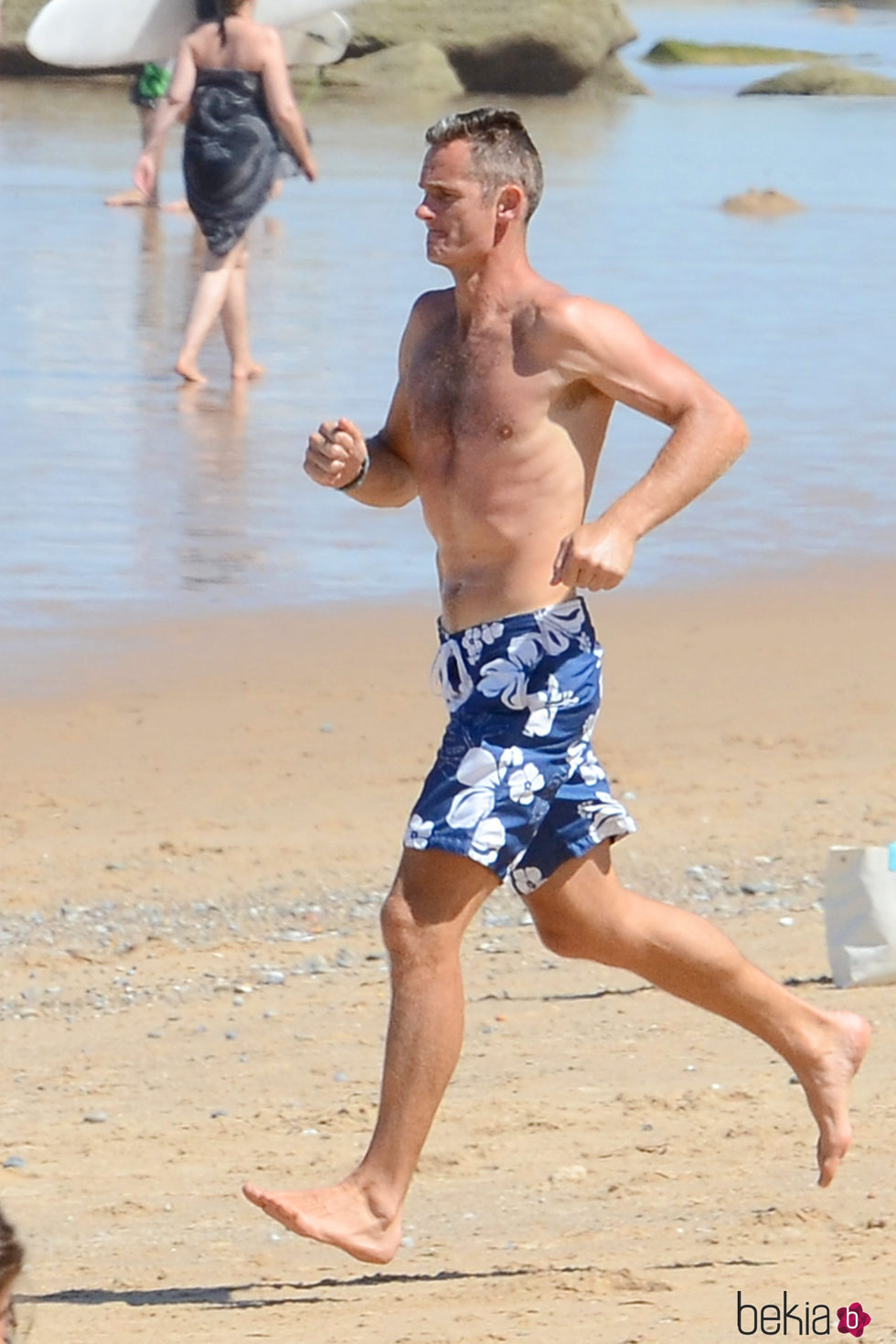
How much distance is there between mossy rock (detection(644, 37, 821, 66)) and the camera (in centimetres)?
3794

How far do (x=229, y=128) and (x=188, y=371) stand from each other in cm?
115

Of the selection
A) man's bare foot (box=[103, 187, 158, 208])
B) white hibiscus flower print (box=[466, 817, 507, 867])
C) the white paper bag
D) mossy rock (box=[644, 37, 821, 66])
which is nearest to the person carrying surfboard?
man's bare foot (box=[103, 187, 158, 208])

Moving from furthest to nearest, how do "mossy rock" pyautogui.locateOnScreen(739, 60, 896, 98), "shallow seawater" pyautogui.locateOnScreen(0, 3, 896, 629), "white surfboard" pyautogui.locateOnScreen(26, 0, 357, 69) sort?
"mossy rock" pyautogui.locateOnScreen(739, 60, 896, 98), "white surfboard" pyautogui.locateOnScreen(26, 0, 357, 69), "shallow seawater" pyautogui.locateOnScreen(0, 3, 896, 629)

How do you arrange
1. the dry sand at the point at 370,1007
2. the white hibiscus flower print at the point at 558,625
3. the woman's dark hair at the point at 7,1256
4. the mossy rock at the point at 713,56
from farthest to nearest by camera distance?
the mossy rock at the point at 713,56 → the white hibiscus flower print at the point at 558,625 → the dry sand at the point at 370,1007 → the woman's dark hair at the point at 7,1256

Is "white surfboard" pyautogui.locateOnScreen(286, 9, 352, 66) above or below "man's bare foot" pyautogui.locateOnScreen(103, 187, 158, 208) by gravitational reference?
above

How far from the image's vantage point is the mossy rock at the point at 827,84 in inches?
1220

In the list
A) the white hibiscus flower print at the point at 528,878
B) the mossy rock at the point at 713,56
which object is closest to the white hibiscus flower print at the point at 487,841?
the white hibiscus flower print at the point at 528,878

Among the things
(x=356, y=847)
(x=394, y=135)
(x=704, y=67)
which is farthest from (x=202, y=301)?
(x=704, y=67)

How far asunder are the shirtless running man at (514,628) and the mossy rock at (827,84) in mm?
28161

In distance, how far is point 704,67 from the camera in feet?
123

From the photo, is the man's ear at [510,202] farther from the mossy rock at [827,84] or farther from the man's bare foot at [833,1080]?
the mossy rock at [827,84]

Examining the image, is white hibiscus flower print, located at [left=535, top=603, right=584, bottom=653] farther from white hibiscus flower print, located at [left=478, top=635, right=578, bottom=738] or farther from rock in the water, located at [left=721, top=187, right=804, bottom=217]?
rock in the water, located at [left=721, top=187, right=804, bottom=217]

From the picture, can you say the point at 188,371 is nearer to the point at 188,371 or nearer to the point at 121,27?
the point at 188,371

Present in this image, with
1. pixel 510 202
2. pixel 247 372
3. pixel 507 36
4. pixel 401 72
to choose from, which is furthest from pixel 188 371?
pixel 507 36
